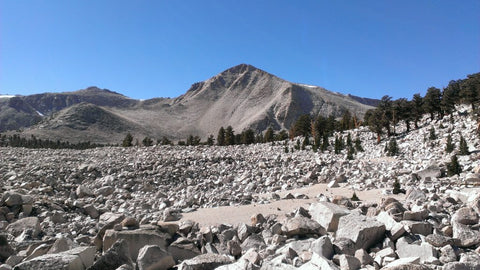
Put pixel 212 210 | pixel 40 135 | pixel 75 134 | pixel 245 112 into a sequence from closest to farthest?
pixel 212 210, pixel 40 135, pixel 75 134, pixel 245 112

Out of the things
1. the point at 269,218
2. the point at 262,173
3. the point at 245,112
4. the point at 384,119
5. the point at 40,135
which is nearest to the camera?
the point at 269,218

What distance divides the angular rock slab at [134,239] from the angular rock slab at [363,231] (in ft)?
14.9

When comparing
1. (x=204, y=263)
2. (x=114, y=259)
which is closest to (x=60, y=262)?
(x=114, y=259)

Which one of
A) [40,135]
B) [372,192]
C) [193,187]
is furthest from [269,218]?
[40,135]

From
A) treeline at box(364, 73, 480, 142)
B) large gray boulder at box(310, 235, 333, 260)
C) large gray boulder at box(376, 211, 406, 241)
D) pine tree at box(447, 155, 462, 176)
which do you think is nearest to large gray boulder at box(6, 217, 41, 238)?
large gray boulder at box(310, 235, 333, 260)

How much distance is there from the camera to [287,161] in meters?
27.6

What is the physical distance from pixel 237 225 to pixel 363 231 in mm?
4489

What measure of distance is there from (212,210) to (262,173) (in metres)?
9.76

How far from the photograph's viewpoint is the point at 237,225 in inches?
393

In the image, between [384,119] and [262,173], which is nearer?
[262,173]

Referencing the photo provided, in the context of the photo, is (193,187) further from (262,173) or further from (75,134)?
(75,134)

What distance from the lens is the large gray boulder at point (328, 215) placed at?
8.15 metres

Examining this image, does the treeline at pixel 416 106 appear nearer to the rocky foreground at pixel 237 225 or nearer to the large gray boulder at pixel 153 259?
the rocky foreground at pixel 237 225

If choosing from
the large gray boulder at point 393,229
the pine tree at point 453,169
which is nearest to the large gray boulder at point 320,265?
the large gray boulder at point 393,229
